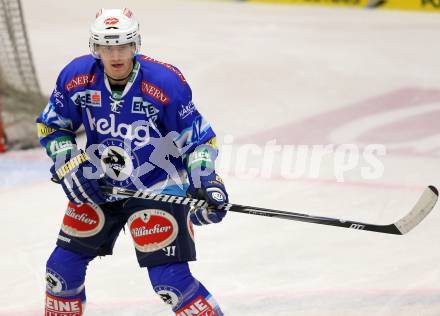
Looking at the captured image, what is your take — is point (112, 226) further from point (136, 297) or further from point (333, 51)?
point (333, 51)

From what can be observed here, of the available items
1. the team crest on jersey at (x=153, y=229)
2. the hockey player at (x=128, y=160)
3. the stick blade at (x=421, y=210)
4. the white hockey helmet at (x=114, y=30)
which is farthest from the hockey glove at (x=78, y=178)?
the stick blade at (x=421, y=210)

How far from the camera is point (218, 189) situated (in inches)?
156

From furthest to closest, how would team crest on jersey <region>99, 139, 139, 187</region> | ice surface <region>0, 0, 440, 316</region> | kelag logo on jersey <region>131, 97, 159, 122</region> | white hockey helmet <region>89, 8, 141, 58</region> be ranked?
ice surface <region>0, 0, 440, 316</region>
team crest on jersey <region>99, 139, 139, 187</region>
kelag logo on jersey <region>131, 97, 159, 122</region>
white hockey helmet <region>89, 8, 141, 58</region>

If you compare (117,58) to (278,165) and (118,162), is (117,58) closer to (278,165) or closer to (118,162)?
(118,162)

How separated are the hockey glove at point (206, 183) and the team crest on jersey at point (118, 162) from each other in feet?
0.87

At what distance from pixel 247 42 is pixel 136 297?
18.1 ft

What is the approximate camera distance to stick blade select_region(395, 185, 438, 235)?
4.12 m

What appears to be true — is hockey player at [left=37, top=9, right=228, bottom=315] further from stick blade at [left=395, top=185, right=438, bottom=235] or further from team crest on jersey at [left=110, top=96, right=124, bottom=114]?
stick blade at [left=395, top=185, right=438, bottom=235]

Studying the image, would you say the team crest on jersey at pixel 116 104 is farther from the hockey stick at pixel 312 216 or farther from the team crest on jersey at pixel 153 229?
the team crest on jersey at pixel 153 229

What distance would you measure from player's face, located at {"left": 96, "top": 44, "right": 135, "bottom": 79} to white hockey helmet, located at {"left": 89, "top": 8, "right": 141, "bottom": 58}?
3 centimetres

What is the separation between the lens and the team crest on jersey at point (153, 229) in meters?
4.01

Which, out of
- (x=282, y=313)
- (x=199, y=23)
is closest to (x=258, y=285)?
(x=282, y=313)

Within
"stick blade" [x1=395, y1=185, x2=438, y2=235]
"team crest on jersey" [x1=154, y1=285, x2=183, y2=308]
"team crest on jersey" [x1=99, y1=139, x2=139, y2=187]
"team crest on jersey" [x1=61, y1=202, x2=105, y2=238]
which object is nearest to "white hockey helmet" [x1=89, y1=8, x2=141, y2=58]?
"team crest on jersey" [x1=99, y1=139, x2=139, y2=187]

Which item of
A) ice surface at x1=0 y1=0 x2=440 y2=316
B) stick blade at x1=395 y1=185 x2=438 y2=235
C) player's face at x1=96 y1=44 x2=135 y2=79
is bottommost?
ice surface at x1=0 y1=0 x2=440 y2=316
